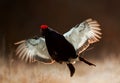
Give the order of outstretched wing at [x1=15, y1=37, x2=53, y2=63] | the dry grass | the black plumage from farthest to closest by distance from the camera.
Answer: the dry grass → outstretched wing at [x1=15, y1=37, x2=53, y2=63] → the black plumage

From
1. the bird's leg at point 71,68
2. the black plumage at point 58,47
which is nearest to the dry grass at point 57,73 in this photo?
the bird's leg at point 71,68

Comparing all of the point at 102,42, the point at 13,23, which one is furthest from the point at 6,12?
the point at 102,42

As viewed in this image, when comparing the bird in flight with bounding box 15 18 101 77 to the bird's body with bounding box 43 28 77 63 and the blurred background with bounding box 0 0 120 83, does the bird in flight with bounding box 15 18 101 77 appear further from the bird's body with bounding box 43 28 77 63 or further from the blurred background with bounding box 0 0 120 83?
the blurred background with bounding box 0 0 120 83

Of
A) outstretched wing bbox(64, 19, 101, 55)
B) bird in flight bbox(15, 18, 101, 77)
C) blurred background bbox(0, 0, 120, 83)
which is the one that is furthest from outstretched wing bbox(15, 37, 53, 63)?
blurred background bbox(0, 0, 120, 83)

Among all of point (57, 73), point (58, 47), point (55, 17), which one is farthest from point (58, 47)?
point (55, 17)

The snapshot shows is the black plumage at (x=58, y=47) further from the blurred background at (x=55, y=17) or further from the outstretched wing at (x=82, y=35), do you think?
the blurred background at (x=55, y=17)

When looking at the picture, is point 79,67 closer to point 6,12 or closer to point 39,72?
point 39,72
